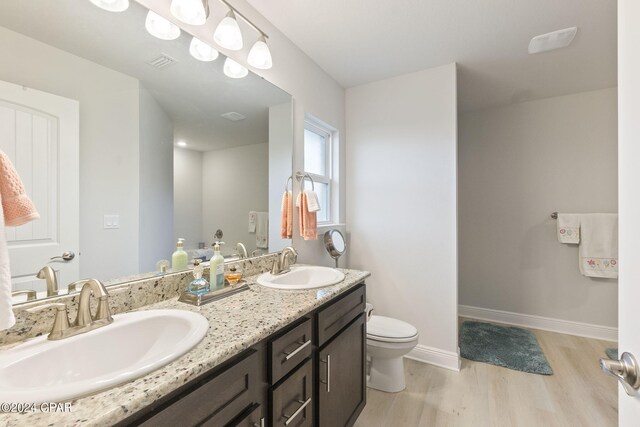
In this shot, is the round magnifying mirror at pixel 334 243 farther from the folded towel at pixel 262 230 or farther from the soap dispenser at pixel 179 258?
the soap dispenser at pixel 179 258

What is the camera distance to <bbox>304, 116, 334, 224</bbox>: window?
7.53 ft

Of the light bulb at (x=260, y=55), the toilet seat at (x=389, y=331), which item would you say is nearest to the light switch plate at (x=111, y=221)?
the light bulb at (x=260, y=55)

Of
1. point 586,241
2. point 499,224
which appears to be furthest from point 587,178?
point 499,224

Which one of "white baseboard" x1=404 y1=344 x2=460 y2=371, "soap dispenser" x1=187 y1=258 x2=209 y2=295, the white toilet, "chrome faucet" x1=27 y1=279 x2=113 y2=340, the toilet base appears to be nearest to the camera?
"chrome faucet" x1=27 y1=279 x2=113 y2=340

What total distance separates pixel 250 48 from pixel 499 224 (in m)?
2.99

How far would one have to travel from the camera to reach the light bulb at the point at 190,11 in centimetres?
117

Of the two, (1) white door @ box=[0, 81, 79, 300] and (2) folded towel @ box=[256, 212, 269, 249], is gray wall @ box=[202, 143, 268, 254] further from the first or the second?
(1) white door @ box=[0, 81, 79, 300]

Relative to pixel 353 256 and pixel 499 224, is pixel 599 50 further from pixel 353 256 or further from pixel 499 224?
pixel 353 256

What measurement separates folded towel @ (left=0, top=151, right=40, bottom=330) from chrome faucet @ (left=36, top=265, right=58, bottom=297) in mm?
204

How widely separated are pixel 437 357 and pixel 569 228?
185 cm

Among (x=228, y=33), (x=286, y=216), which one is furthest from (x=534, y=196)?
(x=228, y=33)

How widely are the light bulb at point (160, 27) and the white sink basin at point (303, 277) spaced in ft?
3.84

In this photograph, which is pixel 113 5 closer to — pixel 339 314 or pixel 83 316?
pixel 83 316

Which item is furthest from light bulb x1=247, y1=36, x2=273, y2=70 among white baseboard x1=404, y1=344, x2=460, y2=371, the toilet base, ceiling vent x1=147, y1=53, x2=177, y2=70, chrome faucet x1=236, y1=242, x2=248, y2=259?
white baseboard x1=404, y1=344, x2=460, y2=371
